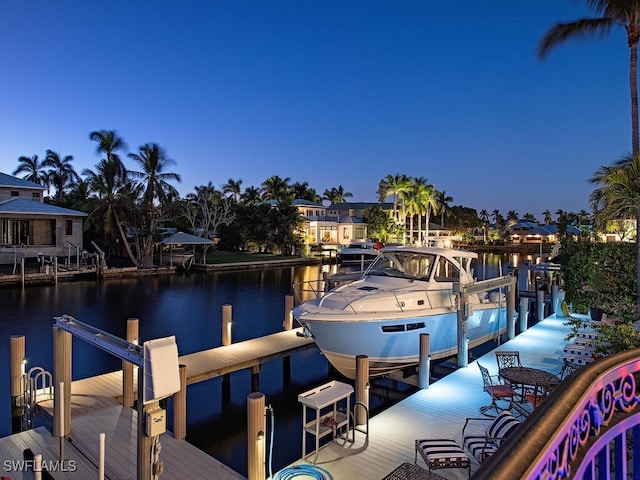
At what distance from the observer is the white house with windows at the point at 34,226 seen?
31094 millimetres

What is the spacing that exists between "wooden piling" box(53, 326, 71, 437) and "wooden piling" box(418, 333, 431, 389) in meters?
6.69

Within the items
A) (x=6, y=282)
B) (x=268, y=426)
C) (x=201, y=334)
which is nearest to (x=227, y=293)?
(x=201, y=334)

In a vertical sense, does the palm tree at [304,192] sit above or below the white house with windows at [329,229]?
above

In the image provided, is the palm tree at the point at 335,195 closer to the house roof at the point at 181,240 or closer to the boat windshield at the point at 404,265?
the house roof at the point at 181,240

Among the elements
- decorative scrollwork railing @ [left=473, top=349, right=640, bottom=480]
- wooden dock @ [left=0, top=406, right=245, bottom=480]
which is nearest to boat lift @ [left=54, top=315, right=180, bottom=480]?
wooden dock @ [left=0, top=406, right=245, bottom=480]

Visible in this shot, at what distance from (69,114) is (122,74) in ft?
47.5

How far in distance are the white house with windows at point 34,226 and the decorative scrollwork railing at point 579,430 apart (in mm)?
35139

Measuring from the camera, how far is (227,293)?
27312 mm

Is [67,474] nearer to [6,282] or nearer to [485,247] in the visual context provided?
[6,282]

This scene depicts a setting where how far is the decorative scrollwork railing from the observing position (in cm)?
131

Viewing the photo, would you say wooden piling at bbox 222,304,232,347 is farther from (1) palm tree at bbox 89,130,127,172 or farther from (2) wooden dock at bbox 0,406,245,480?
(1) palm tree at bbox 89,130,127,172

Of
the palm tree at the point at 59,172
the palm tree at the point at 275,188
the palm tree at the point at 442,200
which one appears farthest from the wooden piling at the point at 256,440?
the palm tree at the point at 442,200

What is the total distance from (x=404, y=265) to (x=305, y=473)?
7.49m

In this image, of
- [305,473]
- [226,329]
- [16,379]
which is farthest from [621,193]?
[16,379]
